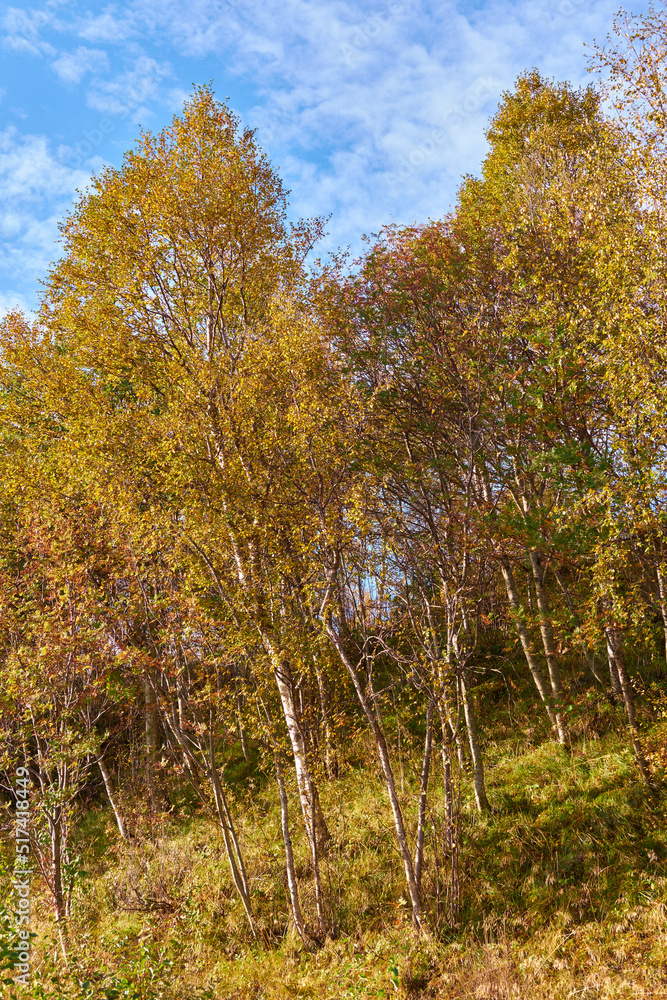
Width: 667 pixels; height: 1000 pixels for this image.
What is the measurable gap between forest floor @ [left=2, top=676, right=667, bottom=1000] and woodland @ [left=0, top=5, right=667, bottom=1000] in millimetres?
52

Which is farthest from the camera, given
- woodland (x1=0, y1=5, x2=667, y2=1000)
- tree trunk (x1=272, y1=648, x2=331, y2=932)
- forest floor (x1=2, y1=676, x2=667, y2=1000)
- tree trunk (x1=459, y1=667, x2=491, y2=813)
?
tree trunk (x1=459, y1=667, x2=491, y2=813)

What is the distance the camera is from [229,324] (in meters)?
14.2

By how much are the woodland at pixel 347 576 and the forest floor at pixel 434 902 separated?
0.05m

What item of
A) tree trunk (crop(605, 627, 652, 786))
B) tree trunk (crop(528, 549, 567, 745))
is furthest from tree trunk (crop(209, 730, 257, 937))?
tree trunk (crop(605, 627, 652, 786))

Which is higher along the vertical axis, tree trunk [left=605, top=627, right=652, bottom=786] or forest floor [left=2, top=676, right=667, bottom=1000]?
tree trunk [left=605, top=627, right=652, bottom=786]

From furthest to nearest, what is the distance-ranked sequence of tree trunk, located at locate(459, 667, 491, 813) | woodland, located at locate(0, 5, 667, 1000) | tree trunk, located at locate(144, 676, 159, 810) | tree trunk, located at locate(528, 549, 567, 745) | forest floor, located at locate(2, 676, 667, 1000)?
1. tree trunk, located at locate(144, 676, 159, 810)
2. tree trunk, located at locate(528, 549, 567, 745)
3. tree trunk, located at locate(459, 667, 491, 813)
4. woodland, located at locate(0, 5, 667, 1000)
5. forest floor, located at locate(2, 676, 667, 1000)

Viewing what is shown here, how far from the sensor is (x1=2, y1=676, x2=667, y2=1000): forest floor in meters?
7.43

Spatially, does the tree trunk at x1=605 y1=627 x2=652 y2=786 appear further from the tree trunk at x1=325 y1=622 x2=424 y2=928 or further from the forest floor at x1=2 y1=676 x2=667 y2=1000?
the tree trunk at x1=325 y1=622 x2=424 y2=928

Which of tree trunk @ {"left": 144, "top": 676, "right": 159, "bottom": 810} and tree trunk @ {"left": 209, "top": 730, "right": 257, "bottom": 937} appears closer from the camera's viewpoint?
tree trunk @ {"left": 209, "top": 730, "right": 257, "bottom": 937}

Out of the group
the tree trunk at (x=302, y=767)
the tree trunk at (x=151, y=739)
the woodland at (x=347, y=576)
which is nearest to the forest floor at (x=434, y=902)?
the woodland at (x=347, y=576)

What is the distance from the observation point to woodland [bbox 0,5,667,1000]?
824 cm

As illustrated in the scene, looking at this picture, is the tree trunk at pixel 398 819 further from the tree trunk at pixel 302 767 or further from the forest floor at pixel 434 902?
the tree trunk at pixel 302 767

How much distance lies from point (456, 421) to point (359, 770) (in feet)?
24.9

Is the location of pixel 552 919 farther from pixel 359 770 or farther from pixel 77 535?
pixel 77 535
